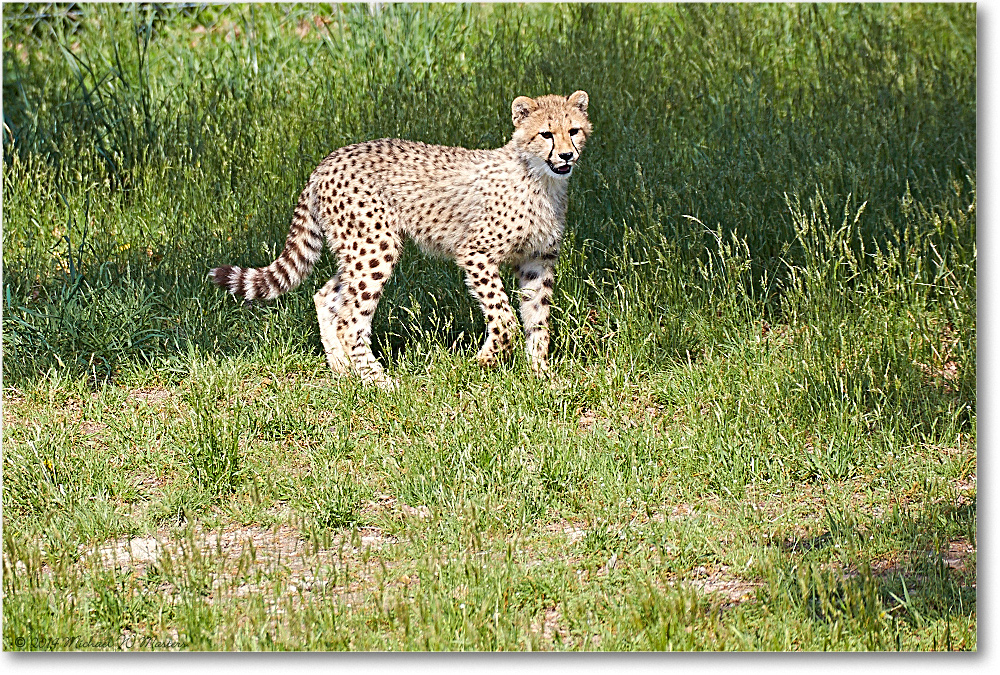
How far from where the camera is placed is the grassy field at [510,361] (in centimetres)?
308

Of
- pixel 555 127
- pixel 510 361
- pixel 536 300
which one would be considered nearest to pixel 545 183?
pixel 555 127

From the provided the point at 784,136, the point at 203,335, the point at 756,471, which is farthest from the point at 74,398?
the point at 784,136

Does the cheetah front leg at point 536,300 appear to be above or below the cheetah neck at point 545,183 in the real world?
below

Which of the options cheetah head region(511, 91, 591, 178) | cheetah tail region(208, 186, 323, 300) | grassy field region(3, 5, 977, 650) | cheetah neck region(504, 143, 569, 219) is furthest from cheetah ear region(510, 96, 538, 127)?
cheetah tail region(208, 186, 323, 300)

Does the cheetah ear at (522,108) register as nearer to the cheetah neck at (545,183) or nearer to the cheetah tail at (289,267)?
the cheetah neck at (545,183)

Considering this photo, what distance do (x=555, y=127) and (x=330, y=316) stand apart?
1.11 meters

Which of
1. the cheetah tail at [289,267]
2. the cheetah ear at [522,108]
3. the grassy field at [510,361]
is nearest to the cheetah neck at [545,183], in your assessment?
the cheetah ear at [522,108]

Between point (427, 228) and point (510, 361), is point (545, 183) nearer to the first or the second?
point (427, 228)

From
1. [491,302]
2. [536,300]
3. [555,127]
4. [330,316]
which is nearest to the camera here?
[555,127]

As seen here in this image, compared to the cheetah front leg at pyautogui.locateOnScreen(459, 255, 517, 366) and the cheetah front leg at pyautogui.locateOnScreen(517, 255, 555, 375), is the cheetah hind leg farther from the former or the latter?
the cheetah front leg at pyautogui.locateOnScreen(517, 255, 555, 375)

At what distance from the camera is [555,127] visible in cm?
429

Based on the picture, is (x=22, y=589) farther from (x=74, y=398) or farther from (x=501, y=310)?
(x=501, y=310)

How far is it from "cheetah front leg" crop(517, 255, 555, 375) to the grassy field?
9 centimetres

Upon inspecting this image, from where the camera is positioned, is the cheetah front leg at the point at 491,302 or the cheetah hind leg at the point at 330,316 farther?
the cheetah hind leg at the point at 330,316
